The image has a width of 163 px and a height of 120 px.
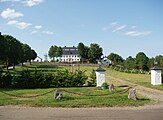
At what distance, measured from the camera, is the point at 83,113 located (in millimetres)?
12492

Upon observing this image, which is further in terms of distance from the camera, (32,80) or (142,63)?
(142,63)

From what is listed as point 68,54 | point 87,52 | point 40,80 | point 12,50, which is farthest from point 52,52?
point 40,80

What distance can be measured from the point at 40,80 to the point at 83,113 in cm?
1335

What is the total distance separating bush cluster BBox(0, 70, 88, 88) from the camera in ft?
82.0

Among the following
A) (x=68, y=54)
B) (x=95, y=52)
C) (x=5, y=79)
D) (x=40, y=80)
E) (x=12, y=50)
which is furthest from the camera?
(x=68, y=54)

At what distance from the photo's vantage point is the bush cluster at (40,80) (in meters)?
25.0

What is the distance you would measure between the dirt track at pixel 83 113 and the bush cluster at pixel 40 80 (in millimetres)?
10589

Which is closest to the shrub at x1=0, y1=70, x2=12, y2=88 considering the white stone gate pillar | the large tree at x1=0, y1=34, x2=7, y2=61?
the white stone gate pillar

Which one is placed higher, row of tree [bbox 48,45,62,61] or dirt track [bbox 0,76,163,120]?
row of tree [bbox 48,45,62,61]

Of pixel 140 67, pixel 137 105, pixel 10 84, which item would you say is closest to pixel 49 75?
pixel 10 84

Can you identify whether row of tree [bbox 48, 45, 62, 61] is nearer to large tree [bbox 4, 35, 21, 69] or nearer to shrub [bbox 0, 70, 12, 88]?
large tree [bbox 4, 35, 21, 69]

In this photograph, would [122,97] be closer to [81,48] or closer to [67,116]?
[67,116]

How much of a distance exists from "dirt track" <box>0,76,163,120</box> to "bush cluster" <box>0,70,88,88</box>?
1059 cm

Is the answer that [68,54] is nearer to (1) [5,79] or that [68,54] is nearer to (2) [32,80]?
(1) [5,79]
